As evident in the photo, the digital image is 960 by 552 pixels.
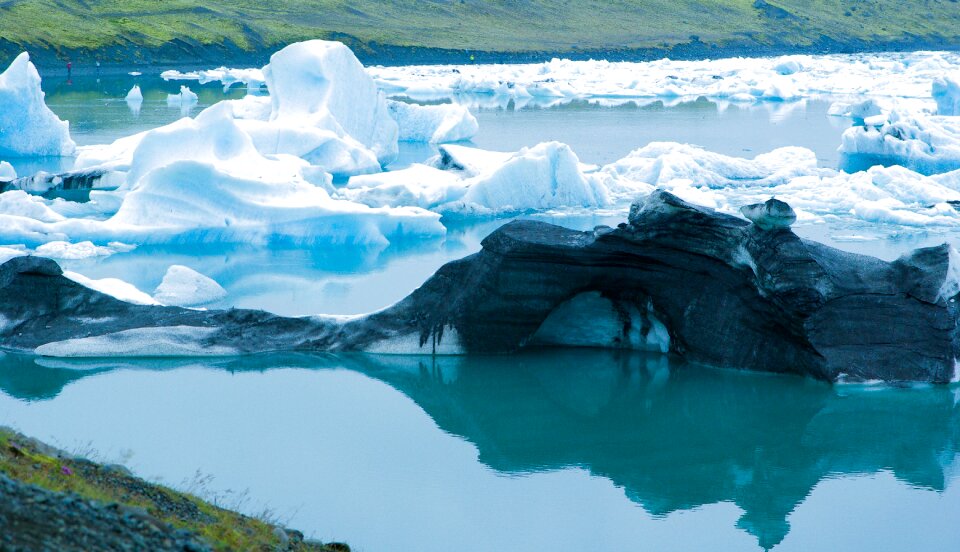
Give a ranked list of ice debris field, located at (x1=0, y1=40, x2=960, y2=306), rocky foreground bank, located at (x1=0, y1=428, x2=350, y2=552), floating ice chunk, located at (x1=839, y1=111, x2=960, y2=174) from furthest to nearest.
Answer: floating ice chunk, located at (x1=839, y1=111, x2=960, y2=174)
ice debris field, located at (x1=0, y1=40, x2=960, y2=306)
rocky foreground bank, located at (x1=0, y1=428, x2=350, y2=552)

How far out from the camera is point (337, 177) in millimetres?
21406

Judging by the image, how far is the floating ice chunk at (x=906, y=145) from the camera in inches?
907

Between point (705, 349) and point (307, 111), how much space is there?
13.0 metres

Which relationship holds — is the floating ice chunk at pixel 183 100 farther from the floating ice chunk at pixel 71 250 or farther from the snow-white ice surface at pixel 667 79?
the floating ice chunk at pixel 71 250

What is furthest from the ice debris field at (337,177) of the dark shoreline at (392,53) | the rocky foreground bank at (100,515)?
the dark shoreline at (392,53)

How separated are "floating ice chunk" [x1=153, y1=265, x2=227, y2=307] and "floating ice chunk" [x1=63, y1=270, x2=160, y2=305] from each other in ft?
1.07

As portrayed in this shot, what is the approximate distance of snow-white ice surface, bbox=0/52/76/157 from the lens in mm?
20781

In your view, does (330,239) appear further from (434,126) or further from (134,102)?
(134,102)

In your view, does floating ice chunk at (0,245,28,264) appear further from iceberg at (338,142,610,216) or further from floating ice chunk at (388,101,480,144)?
floating ice chunk at (388,101,480,144)

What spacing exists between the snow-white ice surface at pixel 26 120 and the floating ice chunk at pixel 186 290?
32.3 ft

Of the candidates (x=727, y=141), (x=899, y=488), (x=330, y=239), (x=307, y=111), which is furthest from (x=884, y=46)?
(x=899, y=488)

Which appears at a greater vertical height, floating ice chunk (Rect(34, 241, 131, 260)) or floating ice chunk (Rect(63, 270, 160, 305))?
floating ice chunk (Rect(63, 270, 160, 305))

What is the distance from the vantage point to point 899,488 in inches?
333

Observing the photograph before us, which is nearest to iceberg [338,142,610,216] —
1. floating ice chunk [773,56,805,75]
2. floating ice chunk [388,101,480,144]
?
floating ice chunk [388,101,480,144]
